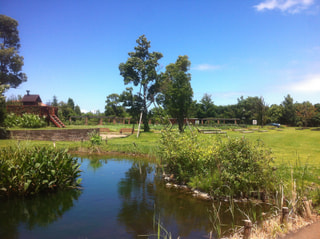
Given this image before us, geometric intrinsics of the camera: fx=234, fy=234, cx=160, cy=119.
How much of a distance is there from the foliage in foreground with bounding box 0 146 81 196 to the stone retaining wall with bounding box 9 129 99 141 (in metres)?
9.05

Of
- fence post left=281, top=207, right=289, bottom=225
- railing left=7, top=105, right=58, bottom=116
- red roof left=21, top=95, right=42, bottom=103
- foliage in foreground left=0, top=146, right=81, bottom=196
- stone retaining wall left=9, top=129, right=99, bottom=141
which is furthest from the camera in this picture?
red roof left=21, top=95, right=42, bottom=103

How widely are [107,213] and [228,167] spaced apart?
3334 mm

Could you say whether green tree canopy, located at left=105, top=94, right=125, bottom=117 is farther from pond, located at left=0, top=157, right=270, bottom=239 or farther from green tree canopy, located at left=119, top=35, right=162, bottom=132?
pond, located at left=0, top=157, right=270, bottom=239

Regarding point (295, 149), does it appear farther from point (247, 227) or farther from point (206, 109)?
point (206, 109)

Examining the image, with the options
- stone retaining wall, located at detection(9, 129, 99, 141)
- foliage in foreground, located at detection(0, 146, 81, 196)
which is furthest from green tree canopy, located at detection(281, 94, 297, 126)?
foliage in foreground, located at detection(0, 146, 81, 196)

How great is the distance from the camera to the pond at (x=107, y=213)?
15.6 feet

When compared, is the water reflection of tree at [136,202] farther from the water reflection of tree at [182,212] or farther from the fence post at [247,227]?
the fence post at [247,227]

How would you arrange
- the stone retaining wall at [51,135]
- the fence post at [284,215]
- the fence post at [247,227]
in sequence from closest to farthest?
1. the fence post at [247,227]
2. the fence post at [284,215]
3. the stone retaining wall at [51,135]

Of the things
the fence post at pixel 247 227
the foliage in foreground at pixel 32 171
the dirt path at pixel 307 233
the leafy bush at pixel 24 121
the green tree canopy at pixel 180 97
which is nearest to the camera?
the fence post at pixel 247 227

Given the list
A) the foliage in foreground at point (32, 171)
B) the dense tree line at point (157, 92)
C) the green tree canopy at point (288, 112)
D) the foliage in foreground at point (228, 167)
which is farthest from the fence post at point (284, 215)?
the green tree canopy at point (288, 112)

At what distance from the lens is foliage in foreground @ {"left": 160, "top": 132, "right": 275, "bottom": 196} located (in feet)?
20.3

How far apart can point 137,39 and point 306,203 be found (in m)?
21.4

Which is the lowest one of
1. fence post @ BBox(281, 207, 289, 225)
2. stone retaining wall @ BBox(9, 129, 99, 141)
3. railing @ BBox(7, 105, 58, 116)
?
fence post @ BBox(281, 207, 289, 225)

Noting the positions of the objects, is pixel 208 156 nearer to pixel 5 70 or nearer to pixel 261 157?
pixel 261 157
